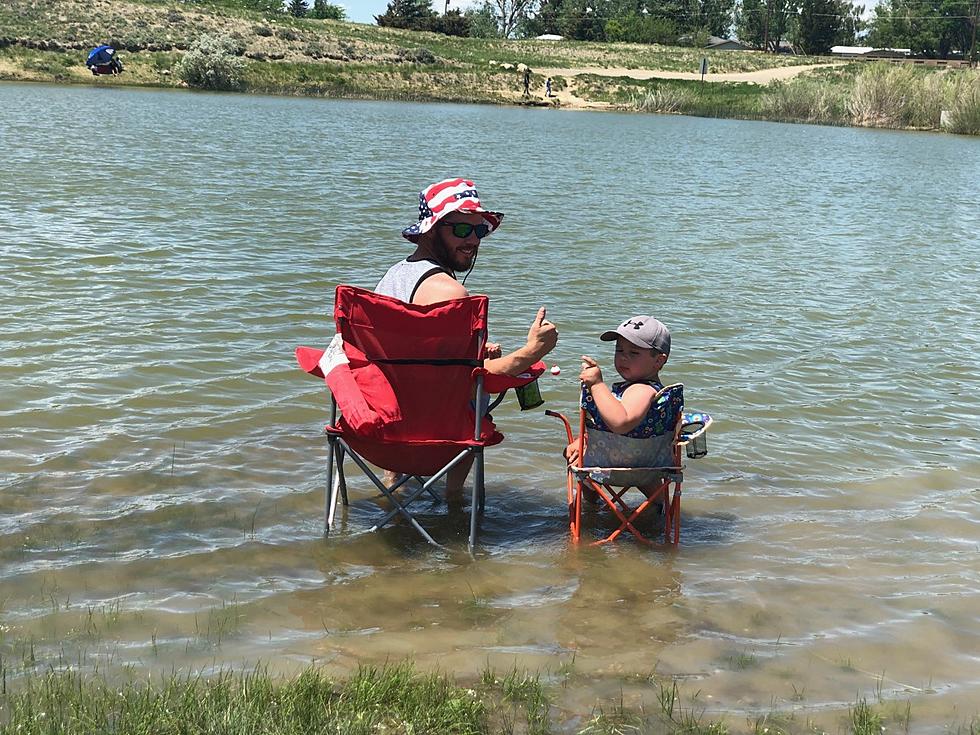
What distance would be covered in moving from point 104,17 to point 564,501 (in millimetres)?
73658

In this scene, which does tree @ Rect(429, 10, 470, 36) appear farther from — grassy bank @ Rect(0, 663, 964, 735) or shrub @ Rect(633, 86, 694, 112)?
grassy bank @ Rect(0, 663, 964, 735)

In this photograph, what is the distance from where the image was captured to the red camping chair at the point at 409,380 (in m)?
4.81

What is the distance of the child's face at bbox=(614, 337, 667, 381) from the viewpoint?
205 inches

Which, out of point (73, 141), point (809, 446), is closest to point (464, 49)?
point (73, 141)

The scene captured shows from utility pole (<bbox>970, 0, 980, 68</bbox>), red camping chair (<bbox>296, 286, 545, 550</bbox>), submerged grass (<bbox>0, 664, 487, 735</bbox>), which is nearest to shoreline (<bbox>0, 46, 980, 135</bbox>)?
utility pole (<bbox>970, 0, 980, 68</bbox>)

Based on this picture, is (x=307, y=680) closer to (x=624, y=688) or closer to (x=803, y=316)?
(x=624, y=688)

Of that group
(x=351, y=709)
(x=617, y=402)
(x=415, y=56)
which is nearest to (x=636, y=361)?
(x=617, y=402)

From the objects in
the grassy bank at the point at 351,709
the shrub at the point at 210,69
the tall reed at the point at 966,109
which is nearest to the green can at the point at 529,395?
the grassy bank at the point at 351,709

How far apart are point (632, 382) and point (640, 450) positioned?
342 mm

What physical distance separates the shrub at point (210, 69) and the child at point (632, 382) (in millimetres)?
59985

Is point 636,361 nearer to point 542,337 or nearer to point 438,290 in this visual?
point 542,337

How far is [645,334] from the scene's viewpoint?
5.14 m

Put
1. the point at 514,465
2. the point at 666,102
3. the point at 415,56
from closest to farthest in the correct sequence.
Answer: the point at 514,465 → the point at 666,102 → the point at 415,56

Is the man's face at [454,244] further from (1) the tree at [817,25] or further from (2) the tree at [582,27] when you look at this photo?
(2) the tree at [582,27]
